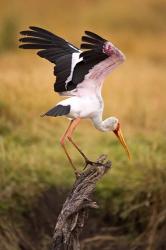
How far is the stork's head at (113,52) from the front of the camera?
734cm

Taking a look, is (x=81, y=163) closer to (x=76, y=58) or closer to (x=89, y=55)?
(x=76, y=58)

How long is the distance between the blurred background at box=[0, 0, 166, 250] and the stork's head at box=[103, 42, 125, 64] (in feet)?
6.84

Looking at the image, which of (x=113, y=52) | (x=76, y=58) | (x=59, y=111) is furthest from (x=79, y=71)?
(x=59, y=111)

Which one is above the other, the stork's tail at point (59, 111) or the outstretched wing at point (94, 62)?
the outstretched wing at point (94, 62)

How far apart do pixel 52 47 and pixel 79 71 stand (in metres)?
0.43

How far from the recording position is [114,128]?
798 cm

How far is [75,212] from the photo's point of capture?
7.22 metres

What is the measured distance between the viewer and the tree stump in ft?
23.7

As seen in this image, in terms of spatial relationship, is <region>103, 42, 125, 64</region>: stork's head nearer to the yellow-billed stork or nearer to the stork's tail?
the yellow-billed stork

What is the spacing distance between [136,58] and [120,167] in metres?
8.46

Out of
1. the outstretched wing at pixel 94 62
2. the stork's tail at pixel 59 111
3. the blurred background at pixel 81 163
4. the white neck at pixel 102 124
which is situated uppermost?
the outstretched wing at pixel 94 62

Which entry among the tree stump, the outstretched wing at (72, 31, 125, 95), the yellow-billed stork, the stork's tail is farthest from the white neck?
the tree stump

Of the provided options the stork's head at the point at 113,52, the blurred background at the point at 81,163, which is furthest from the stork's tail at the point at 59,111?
the blurred background at the point at 81,163

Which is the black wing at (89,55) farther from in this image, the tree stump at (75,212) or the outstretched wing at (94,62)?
the tree stump at (75,212)
